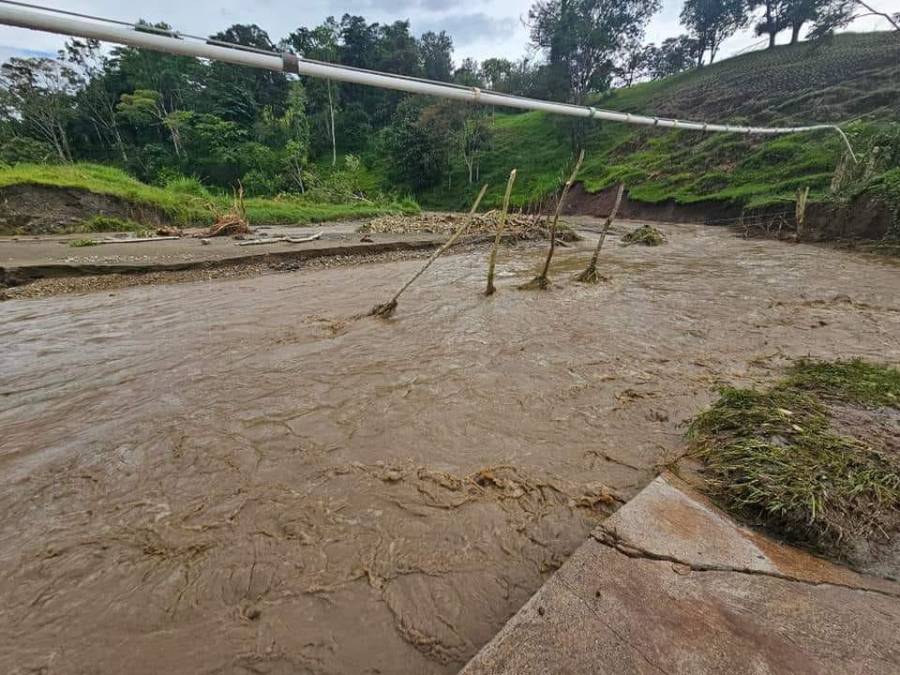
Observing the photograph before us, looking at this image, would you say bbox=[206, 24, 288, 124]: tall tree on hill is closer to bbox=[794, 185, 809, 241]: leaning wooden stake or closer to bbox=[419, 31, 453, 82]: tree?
bbox=[419, 31, 453, 82]: tree

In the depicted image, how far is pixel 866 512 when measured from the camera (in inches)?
62.8

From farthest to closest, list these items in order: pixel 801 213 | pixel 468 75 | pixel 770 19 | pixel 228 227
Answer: pixel 468 75, pixel 770 19, pixel 228 227, pixel 801 213

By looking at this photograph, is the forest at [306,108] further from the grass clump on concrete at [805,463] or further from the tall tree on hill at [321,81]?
the grass clump on concrete at [805,463]

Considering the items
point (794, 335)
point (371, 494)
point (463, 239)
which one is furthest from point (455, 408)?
point (463, 239)

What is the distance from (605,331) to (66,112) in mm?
51122

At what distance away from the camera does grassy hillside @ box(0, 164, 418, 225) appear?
459 inches

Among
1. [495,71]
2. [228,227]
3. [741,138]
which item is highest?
[495,71]

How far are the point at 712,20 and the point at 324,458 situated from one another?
A: 49297 millimetres

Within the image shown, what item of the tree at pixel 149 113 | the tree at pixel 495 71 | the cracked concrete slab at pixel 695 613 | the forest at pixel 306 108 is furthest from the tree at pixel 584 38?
the cracked concrete slab at pixel 695 613

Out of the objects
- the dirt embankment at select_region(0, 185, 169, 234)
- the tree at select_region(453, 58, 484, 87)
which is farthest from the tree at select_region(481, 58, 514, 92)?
the dirt embankment at select_region(0, 185, 169, 234)

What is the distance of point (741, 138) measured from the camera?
18.6 meters

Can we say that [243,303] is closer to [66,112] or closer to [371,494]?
[371,494]

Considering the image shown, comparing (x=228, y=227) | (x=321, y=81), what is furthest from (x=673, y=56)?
(x=228, y=227)

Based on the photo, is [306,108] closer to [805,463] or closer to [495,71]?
[495,71]
